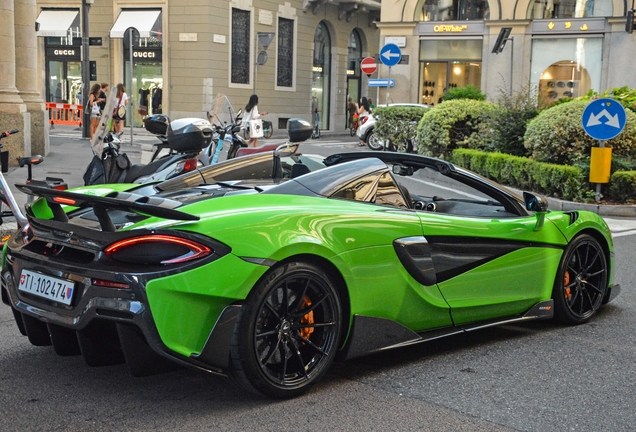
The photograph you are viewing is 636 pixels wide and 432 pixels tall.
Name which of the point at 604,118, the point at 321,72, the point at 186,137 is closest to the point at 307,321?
the point at 186,137

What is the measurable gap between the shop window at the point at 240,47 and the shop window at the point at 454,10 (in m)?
7.16

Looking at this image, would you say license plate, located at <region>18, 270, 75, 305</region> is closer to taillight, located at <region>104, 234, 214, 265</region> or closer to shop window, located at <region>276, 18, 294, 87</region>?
taillight, located at <region>104, 234, 214, 265</region>

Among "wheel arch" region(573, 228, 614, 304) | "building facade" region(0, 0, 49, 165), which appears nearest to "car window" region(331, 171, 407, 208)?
"wheel arch" region(573, 228, 614, 304)

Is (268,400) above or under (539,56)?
under

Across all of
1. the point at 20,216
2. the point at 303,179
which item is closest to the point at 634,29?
the point at 20,216

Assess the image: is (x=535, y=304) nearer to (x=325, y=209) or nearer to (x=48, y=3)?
(x=325, y=209)

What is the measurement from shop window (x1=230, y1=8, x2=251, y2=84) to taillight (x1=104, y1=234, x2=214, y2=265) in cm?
3254

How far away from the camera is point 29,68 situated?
1905 centimetres

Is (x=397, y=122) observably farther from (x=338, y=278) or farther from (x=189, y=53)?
(x=338, y=278)

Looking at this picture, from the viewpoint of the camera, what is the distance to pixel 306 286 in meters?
4.25

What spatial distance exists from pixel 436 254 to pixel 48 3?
3487 cm

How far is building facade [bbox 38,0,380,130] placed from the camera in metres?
34.7

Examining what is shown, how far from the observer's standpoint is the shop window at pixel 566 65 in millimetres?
32250

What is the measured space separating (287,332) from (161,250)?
0.73 meters
